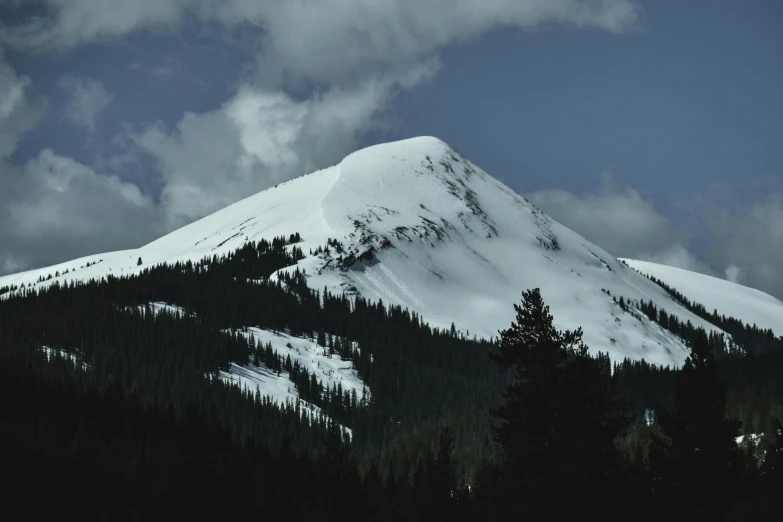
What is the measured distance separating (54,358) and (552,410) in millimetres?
163029

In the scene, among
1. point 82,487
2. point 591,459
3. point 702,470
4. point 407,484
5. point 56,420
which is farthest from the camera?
point 56,420

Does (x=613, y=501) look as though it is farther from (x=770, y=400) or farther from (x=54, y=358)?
(x=54, y=358)

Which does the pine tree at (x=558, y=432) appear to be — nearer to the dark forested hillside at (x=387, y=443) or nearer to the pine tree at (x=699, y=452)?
the dark forested hillside at (x=387, y=443)

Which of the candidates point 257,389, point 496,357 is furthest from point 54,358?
point 496,357

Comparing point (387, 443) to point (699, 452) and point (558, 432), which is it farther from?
point (558, 432)

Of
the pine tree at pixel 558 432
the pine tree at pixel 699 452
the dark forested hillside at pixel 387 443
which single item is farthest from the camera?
the pine tree at pixel 699 452

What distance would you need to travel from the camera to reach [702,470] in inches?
1783

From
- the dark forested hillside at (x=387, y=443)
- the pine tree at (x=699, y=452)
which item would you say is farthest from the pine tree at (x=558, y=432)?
the pine tree at (x=699, y=452)

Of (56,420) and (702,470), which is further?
(56,420)

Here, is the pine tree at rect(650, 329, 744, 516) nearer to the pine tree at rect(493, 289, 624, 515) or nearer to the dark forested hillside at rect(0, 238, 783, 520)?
the dark forested hillside at rect(0, 238, 783, 520)

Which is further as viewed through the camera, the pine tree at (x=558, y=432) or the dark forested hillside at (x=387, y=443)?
the dark forested hillside at (x=387, y=443)

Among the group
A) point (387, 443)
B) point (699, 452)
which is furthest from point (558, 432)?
point (387, 443)

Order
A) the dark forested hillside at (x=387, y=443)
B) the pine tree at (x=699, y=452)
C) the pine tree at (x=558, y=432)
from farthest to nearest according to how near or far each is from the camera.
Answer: the pine tree at (x=699, y=452) < the dark forested hillside at (x=387, y=443) < the pine tree at (x=558, y=432)

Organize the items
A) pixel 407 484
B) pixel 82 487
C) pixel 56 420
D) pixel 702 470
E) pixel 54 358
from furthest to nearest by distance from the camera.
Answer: pixel 54 358, pixel 56 420, pixel 407 484, pixel 82 487, pixel 702 470
